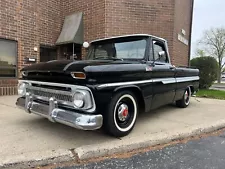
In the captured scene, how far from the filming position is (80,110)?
9.69ft

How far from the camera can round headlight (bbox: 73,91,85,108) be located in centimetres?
288

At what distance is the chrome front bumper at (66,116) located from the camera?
2.81 metres

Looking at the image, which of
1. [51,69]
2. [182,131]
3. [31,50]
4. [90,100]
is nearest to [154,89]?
[182,131]

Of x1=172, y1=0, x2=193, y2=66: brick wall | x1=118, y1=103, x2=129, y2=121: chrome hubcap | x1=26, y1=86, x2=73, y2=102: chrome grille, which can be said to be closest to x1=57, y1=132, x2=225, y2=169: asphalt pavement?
x1=118, y1=103, x2=129, y2=121: chrome hubcap

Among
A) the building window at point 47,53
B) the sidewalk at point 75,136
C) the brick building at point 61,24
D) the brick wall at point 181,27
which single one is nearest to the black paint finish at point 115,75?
the sidewalk at point 75,136

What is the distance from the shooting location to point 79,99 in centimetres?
291

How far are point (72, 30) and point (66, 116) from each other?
21.8 ft

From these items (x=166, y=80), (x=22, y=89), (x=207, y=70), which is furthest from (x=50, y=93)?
(x=207, y=70)

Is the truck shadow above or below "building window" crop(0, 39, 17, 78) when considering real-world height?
below

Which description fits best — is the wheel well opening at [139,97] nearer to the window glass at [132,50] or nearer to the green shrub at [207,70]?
the window glass at [132,50]

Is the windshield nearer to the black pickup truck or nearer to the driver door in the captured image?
the black pickup truck

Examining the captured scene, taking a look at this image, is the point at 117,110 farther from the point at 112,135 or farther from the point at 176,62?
the point at 176,62

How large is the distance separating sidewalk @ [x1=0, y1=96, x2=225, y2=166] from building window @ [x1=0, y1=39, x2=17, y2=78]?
2.94m

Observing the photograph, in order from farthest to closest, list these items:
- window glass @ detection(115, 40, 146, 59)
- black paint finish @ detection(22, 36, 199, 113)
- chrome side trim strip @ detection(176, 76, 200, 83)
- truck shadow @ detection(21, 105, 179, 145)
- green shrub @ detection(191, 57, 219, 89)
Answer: green shrub @ detection(191, 57, 219, 89) < chrome side trim strip @ detection(176, 76, 200, 83) < window glass @ detection(115, 40, 146, 59) < truck shadow @ detection(21, 105, 179, 145) < black paint finish @ detection(22, 36, 199, 113)
